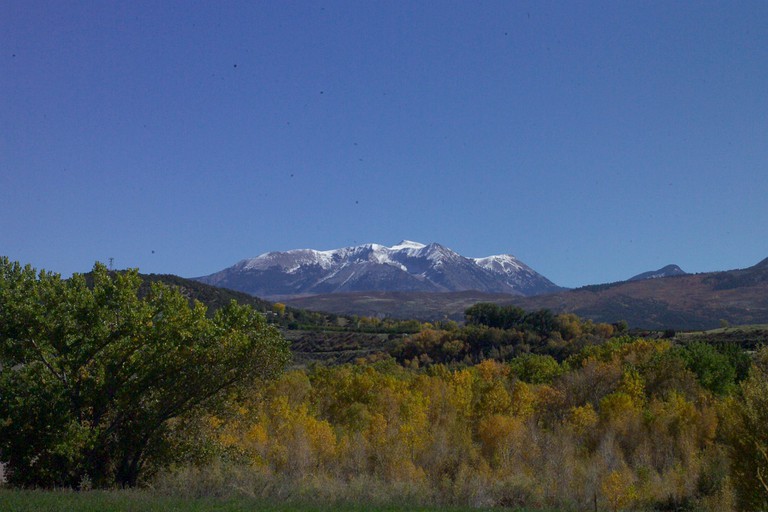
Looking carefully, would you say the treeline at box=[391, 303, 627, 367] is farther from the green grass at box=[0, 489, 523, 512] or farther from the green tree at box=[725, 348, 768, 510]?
the green grass at box=[0, 489, 523, 512]

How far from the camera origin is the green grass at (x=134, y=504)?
2103cm

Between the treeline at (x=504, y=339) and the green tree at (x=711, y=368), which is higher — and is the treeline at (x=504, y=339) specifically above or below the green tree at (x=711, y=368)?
above

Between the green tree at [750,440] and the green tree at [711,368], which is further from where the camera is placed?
the green tree at [711,368]

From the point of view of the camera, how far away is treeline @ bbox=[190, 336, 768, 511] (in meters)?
31.3

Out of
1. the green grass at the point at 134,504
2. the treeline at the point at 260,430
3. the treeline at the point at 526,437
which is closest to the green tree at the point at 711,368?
the treeline at the point at 526,437

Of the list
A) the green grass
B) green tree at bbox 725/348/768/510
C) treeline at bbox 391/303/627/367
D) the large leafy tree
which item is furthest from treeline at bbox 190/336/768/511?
treeline at bbox 391/303/627/367

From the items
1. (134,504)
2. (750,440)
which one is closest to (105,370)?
(134,504)

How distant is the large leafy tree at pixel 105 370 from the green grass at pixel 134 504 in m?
2.69

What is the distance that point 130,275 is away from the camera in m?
29.3

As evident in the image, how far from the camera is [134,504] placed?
22312 millimetres

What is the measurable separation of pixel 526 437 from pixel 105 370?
25.9 metres

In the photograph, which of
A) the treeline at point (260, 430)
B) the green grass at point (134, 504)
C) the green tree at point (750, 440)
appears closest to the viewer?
the green grass at point (134, 504)

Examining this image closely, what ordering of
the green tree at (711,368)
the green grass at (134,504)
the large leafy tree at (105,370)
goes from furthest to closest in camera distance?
the green tree at (711,368), the large leafy tree at (105,370), the green grass at (134,504)

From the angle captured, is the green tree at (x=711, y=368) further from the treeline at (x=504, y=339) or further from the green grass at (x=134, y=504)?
the green grass at (x=134, y=504)
